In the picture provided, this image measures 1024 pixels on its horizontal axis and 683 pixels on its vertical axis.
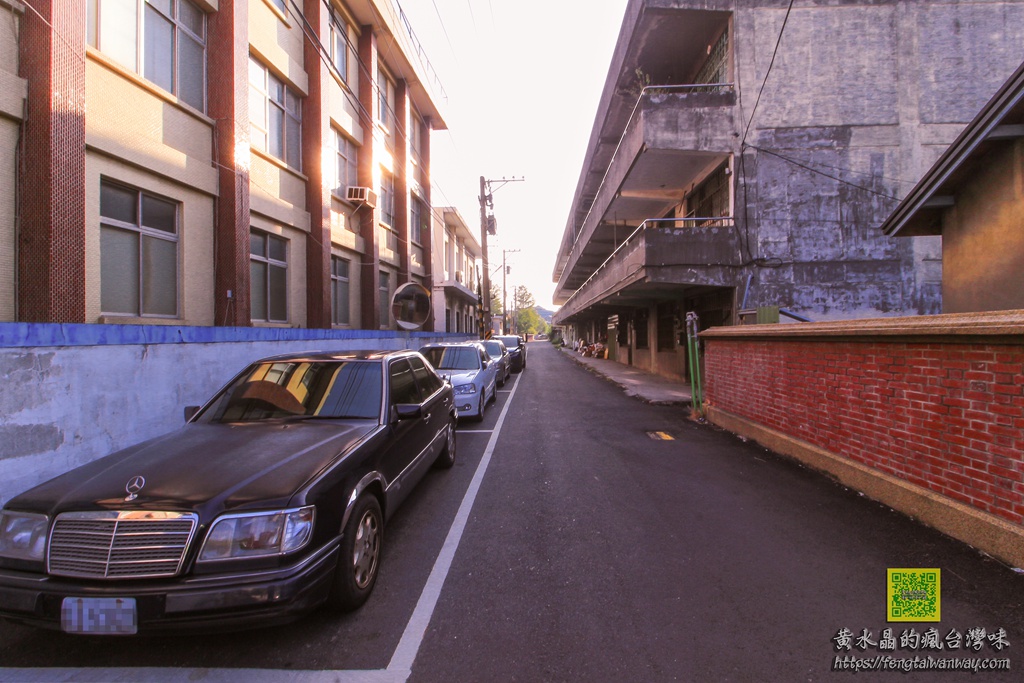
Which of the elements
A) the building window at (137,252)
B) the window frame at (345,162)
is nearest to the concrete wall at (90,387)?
the building window at (137,252)

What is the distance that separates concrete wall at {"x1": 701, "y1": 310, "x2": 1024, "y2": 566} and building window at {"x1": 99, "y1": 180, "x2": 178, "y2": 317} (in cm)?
933

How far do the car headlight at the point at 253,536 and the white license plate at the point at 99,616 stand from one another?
36cm

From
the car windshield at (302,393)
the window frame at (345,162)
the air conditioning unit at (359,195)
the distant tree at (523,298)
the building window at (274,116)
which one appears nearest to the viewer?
the car windshield at (302,393)

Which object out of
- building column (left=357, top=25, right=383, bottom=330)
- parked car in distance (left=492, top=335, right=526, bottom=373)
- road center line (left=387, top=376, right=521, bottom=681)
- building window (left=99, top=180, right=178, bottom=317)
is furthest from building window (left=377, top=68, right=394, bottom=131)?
road center line (left=387, top=376, right=521, bottom=681)

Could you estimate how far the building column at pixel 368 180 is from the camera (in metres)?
15.7

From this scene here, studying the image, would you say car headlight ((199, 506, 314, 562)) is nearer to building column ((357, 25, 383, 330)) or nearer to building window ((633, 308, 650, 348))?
building column ((357, 25, 383, 330))

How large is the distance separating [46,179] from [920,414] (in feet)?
30.8

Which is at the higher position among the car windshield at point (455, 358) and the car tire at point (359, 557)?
the car windshield at point (455, 358)

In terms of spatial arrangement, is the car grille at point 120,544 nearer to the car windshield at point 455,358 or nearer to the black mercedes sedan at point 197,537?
the black mercedes sedan at point 197,537

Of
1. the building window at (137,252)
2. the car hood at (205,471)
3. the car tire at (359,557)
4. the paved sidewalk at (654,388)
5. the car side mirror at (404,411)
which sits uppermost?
the building window at (137,252)

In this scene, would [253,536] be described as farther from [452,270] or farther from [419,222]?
[452,270]

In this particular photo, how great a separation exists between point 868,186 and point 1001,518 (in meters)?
11.6

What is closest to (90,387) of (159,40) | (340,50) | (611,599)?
(611,599)

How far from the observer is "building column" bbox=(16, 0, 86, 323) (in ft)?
19.2
